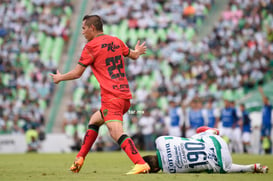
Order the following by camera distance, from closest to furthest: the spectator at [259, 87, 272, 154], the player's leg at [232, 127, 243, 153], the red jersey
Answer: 1. the red jersey
2. the spectator at [259, 87, 272, 154]
3. the player's leg at [232, 127, 243, 153]

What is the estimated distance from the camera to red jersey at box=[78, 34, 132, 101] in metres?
8.54

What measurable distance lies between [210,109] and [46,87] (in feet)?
31.2

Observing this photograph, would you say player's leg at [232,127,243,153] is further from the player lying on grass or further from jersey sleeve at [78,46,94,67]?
jersey sleeve at [78,46,94,67]

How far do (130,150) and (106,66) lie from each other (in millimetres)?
1215

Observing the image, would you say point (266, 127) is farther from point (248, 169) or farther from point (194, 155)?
point (194, 155)

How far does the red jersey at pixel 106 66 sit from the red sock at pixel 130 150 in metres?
0.61

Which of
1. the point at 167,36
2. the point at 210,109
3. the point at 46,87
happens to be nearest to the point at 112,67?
the point at 210,109

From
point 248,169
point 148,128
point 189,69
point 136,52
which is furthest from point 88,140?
point 189,69

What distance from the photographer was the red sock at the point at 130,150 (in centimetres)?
818

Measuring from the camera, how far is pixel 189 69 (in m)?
28.0

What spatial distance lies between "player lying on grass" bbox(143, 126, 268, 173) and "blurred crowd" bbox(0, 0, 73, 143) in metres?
15.9

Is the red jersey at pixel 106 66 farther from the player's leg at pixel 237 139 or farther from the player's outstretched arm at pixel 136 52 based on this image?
the player's leg at pixel 237 139

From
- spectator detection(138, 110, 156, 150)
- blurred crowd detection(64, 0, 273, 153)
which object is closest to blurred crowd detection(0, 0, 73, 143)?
blurred crowd detection(64, 0, 273, 153)

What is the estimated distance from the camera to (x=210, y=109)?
73.3 feet
